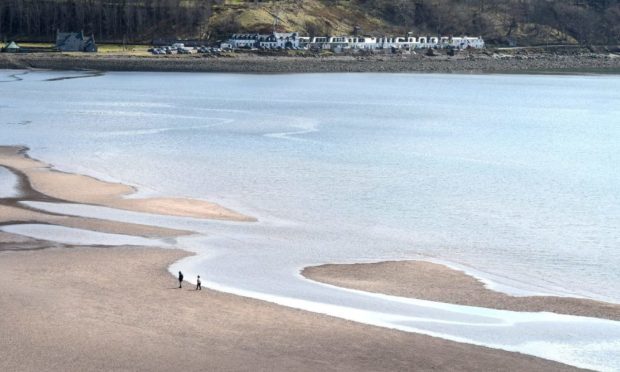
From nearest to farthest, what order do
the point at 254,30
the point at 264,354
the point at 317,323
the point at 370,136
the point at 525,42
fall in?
the point at 264,354
the point at 317,323
the point at 370,136
the point at 254,30
the point at 525,42

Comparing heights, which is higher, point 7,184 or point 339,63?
point 7,184

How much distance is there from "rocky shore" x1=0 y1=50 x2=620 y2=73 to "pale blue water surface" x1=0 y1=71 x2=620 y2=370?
74.3 ft

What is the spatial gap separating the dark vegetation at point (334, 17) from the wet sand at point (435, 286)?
96.6 m

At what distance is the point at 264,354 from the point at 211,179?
1903cm

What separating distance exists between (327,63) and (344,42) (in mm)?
10828

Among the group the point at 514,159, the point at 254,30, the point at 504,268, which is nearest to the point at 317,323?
the point at 504,268

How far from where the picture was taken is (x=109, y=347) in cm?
1659

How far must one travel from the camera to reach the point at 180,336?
56.7 ft

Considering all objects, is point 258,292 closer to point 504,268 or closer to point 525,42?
point 504,268

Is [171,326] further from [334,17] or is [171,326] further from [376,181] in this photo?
[334,17]

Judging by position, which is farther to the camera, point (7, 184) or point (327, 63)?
point (327, 63)

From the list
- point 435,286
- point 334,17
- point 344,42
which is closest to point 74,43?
point 344,42

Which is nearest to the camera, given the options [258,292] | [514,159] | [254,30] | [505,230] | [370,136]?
[258,292]

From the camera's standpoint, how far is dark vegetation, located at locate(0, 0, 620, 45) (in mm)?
121000
